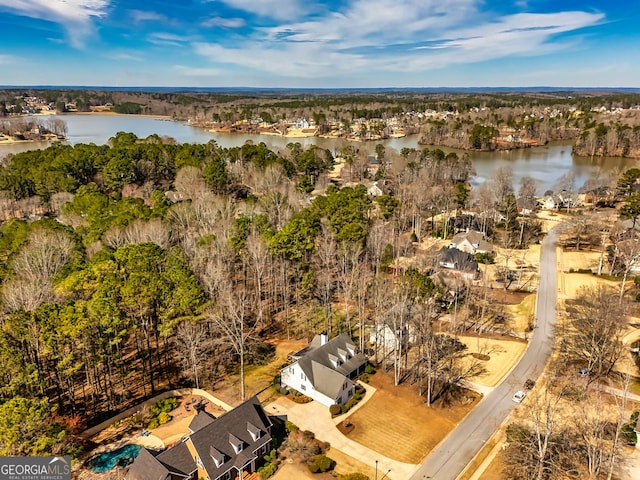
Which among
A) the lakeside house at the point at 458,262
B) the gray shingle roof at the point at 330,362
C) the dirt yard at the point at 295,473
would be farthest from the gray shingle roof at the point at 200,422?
the lakeside house at the point at 458,262

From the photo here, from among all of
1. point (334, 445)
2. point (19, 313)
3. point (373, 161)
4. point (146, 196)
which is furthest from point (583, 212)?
point (19, 313)

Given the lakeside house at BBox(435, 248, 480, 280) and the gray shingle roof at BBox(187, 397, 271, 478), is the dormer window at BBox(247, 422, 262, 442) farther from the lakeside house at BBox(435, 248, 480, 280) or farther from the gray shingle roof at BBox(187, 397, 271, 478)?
the lakeside house at BBox(435, 248, 480, 280)

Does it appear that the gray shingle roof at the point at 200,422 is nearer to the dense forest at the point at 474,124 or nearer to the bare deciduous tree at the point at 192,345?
the bare deciduous tree at the point at 192,345

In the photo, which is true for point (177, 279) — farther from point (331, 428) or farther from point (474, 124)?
point (474, 124)

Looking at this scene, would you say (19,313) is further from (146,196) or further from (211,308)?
(146,196)

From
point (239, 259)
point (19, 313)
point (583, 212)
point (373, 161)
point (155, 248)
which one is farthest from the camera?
point (373, 161)

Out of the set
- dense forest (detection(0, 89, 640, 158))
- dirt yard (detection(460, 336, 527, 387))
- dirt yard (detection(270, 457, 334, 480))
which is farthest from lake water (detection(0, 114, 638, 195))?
dirt yard (detection(270, 457, 334, 480))
